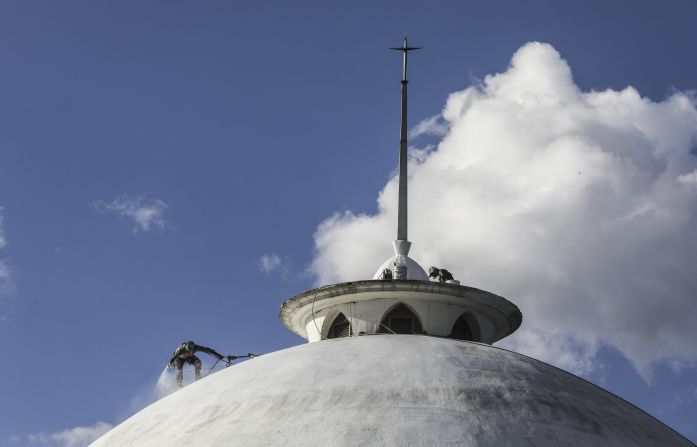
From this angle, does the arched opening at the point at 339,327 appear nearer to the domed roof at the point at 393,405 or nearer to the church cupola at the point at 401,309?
the church cupola at the point at 401,309

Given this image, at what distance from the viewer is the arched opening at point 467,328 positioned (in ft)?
53.3

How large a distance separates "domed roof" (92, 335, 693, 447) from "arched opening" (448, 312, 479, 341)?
66.0 inches

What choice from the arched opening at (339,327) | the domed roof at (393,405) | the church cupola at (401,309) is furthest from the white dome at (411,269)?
the domed roof at (393,405)

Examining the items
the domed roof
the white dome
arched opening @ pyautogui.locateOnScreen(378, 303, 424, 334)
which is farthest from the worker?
the domed roof

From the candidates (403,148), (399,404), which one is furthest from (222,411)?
(403,148)

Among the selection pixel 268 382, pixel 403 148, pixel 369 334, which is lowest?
pixel 268 382

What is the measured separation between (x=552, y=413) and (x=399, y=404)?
193 cm

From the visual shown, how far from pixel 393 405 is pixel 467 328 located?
4.85 meters

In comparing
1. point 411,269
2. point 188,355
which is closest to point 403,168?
point 411,269

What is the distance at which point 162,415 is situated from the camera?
13492mm

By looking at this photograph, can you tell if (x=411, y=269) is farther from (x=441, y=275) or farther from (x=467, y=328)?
(x=467, y=328)

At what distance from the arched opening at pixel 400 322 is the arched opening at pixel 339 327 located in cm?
67

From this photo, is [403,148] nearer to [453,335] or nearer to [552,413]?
[453,335]

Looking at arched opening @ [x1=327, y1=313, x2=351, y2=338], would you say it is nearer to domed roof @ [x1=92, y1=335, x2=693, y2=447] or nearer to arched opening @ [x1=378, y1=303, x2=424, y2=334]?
arched opening @ [x1=378, y1=303, x2=424, y2=334]
